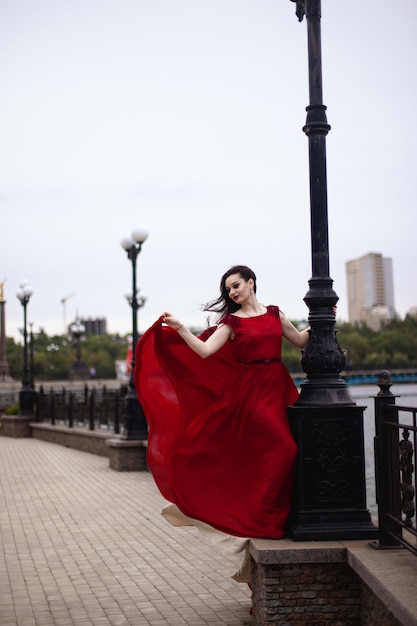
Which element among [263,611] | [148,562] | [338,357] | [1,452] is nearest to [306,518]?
[263,611]

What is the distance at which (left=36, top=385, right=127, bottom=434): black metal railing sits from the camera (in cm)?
1734

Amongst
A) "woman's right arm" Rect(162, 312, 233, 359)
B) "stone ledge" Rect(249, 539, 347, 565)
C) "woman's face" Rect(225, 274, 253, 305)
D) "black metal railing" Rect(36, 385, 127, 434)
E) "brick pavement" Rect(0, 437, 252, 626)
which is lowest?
"brick pavement" Rect(0, 437, 252, 626)

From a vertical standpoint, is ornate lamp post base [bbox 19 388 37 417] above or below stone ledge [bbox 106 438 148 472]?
above

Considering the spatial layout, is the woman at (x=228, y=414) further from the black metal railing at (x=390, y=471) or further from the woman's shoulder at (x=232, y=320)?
the black metal railing at (x=390, y=471)

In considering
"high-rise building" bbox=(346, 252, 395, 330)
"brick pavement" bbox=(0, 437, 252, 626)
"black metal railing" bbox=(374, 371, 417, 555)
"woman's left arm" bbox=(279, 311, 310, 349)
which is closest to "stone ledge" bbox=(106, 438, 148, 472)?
"brick pavement" bbox=(0, 437, 252, 626)

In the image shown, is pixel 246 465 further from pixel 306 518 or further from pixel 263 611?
pixel 263 611

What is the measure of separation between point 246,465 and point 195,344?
2.49 feet

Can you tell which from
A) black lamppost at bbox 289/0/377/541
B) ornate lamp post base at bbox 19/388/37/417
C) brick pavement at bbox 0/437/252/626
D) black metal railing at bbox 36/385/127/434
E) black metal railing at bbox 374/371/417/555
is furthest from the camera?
ornate lamp post base at bbox 19/388/37/417

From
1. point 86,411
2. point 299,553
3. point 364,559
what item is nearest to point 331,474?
point 299,553

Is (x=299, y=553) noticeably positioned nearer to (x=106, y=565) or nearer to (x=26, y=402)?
(x=106, y=565)

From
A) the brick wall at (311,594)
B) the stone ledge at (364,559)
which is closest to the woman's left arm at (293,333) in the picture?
the stone ledge at (364,559)

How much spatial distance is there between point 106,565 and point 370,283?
183 meters

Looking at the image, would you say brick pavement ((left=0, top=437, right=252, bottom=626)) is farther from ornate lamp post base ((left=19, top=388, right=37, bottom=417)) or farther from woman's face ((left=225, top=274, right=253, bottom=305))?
ornate lamp post base ((left=19, top=388, right=37, bottom=417))

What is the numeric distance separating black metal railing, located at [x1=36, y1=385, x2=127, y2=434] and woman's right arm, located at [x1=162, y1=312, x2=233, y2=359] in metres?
11.7
